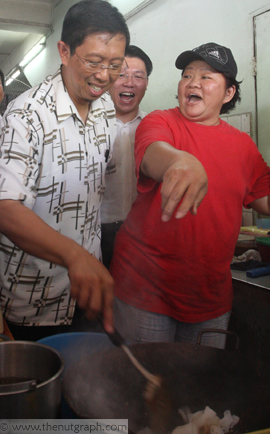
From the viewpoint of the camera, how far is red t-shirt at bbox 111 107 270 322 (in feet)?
4.37

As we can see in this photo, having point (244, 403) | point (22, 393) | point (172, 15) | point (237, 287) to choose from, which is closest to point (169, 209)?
point (22, 393)

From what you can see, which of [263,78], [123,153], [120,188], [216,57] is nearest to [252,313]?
[120,188]

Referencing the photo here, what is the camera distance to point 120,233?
60.1 inches

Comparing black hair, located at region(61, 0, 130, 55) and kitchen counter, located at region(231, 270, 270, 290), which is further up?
black hair, located at region(61, 0, 130, 55)

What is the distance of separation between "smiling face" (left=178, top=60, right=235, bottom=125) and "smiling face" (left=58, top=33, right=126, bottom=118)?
0.33 metres

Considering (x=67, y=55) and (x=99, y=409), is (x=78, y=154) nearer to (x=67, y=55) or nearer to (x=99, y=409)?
(x=67, y=55)

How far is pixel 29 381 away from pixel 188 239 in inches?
32.3

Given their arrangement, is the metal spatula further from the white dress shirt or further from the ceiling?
the ceiling

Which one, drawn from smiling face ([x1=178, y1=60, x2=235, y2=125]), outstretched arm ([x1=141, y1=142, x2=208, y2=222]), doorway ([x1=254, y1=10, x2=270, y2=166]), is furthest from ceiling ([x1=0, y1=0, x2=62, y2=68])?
outstretched arm ([x1=141, y1=142, x2=208, y2=222])

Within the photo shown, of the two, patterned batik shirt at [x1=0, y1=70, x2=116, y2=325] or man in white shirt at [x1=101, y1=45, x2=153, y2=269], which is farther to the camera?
man in white shirt at [x1=101, y1=45, x2=153, y2=269]

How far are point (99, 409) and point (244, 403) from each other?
0.42 metres

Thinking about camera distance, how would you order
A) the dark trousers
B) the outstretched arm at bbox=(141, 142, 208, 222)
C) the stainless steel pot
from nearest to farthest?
the stainless steel pot, the outstretched arm at bbox=(141, 142, 208, 222), the dark trousers

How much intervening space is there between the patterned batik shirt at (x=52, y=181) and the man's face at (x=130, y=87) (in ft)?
2.02

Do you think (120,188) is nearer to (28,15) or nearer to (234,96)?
(234,96)
